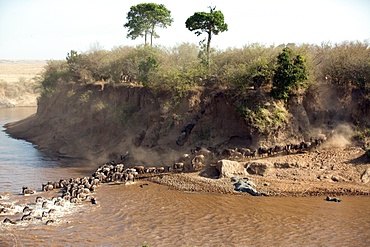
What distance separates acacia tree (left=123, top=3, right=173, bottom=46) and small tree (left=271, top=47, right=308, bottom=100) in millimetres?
14692

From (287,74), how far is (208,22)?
23.1 feet

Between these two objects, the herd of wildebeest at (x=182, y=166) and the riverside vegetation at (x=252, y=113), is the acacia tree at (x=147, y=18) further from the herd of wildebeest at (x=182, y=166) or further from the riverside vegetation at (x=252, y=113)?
the herd of wildebeest at (x=182, y=166)

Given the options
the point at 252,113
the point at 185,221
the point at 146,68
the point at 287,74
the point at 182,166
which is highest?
the point at 146,68

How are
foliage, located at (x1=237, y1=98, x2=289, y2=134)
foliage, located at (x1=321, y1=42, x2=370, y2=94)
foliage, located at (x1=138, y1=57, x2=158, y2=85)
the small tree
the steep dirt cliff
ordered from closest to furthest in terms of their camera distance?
foliage, located at (x1=237, y1=98, x2=289, y2=134)
the small tree
the steep dirt cliff
foliage, located at (x1=321, y1=42, x2=370, y2=94)
foliage, located at (x1=138, y1=57, x2=158, y2=85)

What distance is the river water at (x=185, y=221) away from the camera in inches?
603

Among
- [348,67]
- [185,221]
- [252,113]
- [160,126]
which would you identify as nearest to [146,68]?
[160,126]

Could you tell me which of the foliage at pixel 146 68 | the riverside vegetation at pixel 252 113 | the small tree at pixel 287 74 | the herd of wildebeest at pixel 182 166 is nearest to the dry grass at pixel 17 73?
the foliage at pixel 146 68

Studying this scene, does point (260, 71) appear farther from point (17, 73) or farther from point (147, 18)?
point (17, 73)

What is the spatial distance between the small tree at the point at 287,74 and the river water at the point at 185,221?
7.02 meters

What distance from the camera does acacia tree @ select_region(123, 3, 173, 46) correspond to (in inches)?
1417

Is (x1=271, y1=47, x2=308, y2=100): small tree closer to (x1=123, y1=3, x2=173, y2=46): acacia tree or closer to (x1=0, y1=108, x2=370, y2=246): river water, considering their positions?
(x1=0, y1=108, x2=370, y2=246): river water

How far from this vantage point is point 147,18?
3650cm

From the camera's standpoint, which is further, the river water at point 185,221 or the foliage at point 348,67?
the foliage at point 348,67

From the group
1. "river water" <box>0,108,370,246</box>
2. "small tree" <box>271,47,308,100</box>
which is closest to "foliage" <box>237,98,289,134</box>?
"small tree" <box>271,47,308,100</box>
